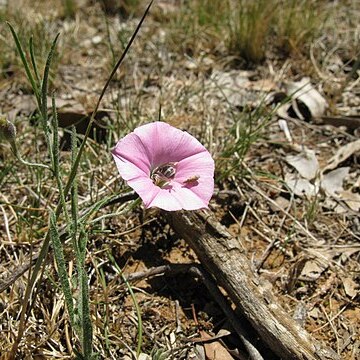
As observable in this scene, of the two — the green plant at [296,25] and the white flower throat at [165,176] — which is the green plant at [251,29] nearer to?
the green plant at [296,25]

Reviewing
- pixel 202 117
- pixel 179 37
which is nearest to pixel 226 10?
pixel 179 37

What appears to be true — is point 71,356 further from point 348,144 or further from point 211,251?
point 348,144

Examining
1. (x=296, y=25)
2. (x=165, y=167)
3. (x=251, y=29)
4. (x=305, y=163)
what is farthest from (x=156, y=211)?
(x=296, y=25)

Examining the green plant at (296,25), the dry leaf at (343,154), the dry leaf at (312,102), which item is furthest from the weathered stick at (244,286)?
the green plant at (296,25)

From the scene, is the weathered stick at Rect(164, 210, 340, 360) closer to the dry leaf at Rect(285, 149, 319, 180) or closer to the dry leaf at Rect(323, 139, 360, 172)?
the dry leaf at Rect(285, 149, 319, 180)

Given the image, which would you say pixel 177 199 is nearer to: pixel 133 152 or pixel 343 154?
pixel 133 152

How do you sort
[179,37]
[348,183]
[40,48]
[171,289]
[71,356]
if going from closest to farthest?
[71,356]
[171,289]
[348,183]
[40,48]
[179,37]
